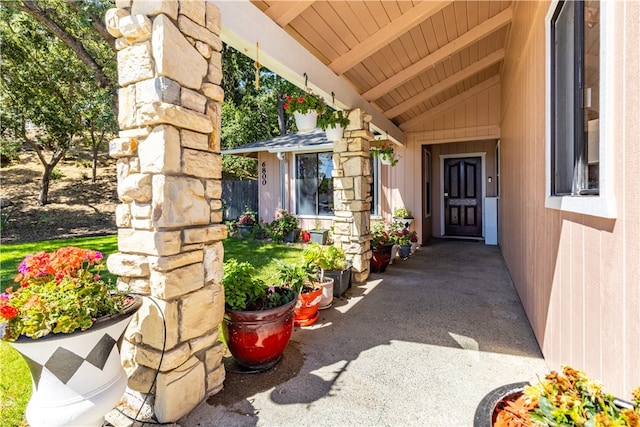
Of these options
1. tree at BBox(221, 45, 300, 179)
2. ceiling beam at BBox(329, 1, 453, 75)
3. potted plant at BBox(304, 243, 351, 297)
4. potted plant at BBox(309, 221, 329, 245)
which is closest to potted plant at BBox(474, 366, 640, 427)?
potted plant at BBox(304, 243, 351, 297)

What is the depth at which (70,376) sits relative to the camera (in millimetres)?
1432

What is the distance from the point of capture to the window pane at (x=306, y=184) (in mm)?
7672

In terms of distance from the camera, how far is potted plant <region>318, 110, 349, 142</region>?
405 cm

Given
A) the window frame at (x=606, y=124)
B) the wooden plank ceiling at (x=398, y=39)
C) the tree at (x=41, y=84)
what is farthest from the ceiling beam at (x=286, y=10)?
the tree at (x=41, y=84)

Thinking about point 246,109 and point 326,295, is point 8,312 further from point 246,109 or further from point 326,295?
point 246,109

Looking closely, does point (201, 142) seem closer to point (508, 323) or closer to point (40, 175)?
point (508, 323)

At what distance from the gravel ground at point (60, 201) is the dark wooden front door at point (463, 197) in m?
8.69

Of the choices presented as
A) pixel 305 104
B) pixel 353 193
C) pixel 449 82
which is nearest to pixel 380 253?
pixel 353 193

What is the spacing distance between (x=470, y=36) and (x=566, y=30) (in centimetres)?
236

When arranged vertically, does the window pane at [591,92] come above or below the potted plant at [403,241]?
above

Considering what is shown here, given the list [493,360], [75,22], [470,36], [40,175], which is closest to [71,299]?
[493,360]

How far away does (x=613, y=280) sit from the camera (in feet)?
4.35

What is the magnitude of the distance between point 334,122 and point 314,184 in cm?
364

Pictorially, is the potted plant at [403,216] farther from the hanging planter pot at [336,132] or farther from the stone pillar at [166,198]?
the stone pillar at [166,198]
